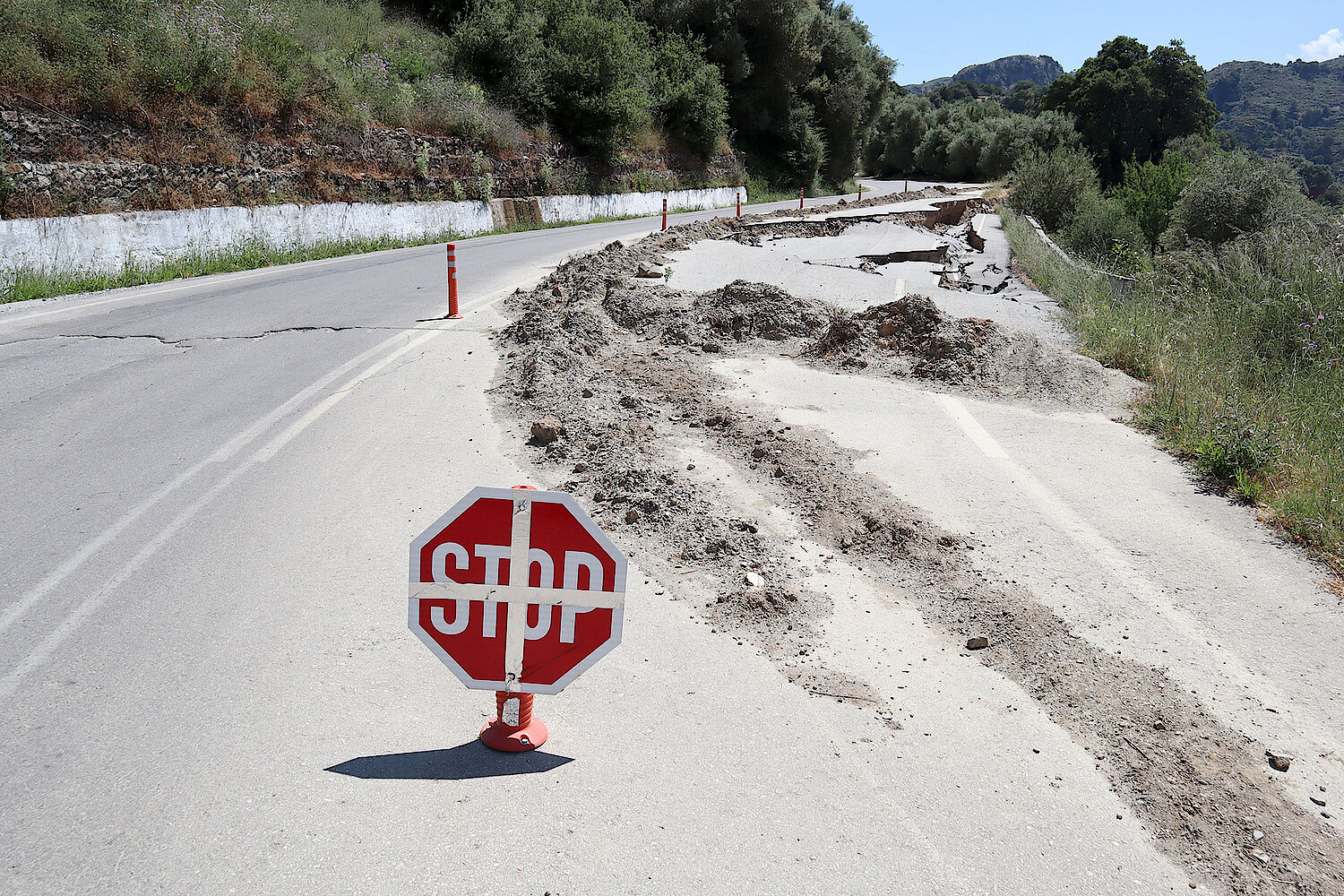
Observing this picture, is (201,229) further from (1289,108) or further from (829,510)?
(1289,108)

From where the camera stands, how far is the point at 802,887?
264 cm

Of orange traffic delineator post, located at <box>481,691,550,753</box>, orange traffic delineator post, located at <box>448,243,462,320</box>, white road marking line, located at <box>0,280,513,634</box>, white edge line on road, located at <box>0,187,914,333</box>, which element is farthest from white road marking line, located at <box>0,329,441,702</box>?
white edge line on road, located at <box>0,187,914,333</box>

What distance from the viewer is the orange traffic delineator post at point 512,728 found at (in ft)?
10.6

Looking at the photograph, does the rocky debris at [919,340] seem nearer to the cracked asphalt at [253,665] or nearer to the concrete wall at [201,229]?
the cracked asphalt at [253,665]

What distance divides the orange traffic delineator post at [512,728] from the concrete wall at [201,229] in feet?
45.7

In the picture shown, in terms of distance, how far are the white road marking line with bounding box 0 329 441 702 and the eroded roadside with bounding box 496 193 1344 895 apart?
1823mm

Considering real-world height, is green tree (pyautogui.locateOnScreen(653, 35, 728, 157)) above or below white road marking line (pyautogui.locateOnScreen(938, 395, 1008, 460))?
above

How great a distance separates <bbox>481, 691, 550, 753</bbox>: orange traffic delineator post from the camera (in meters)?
3.23

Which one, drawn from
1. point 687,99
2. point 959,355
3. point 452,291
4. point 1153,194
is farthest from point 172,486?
point 687,99

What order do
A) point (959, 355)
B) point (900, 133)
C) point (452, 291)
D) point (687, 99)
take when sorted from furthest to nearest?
point (900, 133) → point (687, 99) → point (452, 291) → point (959, 355)

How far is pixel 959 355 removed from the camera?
31.1ft

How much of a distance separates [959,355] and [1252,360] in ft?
10.2

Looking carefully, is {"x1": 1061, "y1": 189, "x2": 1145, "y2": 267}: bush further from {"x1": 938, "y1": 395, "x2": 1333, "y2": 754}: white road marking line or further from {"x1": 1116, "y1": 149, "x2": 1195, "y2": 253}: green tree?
{"x1": 938, "y1": 395, "x2": 1333, "y2": 754}: white road marking line

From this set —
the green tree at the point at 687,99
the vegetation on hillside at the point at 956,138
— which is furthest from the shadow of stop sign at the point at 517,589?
the vegetation on hillside at the point at 956,138
